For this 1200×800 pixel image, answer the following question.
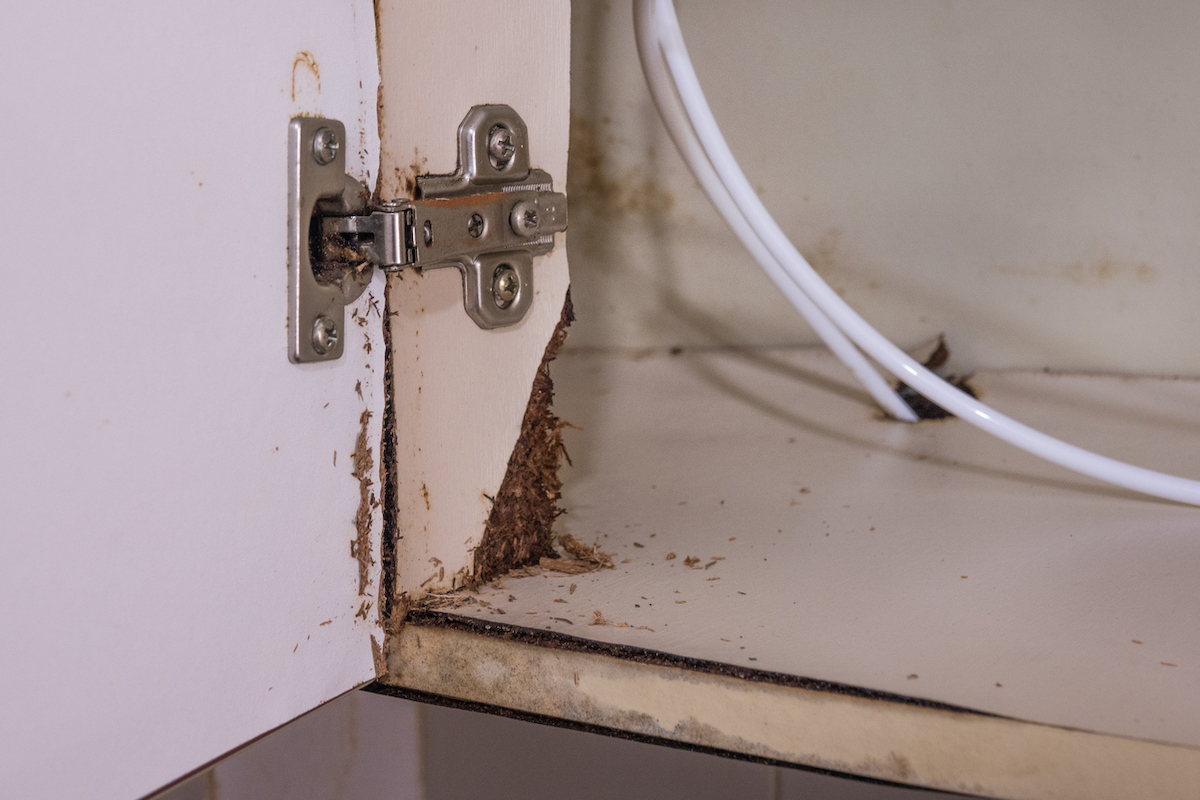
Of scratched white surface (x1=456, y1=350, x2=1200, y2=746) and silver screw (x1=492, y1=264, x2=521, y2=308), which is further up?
silver screw (x1=492, y1=264, x2=521, y2=308)

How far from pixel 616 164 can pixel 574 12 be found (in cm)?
19

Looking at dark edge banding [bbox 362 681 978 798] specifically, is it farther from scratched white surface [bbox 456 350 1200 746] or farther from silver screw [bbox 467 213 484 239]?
silver screw [bbox 467 213 484 239]

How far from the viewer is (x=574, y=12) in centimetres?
116

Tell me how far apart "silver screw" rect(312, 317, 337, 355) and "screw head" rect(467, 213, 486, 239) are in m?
0.08

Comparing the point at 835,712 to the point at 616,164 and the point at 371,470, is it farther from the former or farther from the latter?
the point at 616,164

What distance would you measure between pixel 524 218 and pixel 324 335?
5.0 inches

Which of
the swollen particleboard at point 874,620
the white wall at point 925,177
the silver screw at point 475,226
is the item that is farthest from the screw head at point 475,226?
the white wall at point 925,177

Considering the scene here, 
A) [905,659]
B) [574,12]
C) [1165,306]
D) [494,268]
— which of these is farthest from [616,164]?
[905,659]

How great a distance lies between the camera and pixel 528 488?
533mm

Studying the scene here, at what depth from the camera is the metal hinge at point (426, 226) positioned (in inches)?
14.9

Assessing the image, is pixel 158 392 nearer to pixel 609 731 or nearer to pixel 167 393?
pixel 167 393

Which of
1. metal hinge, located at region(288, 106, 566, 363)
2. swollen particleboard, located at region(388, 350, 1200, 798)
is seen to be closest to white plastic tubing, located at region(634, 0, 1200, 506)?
swollen particleboard, located at region(388, 350, 1200, 798)

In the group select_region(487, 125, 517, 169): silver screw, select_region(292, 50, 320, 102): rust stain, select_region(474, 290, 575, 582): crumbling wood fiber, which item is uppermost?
select_region(292, 50, 320, 102): rust stain

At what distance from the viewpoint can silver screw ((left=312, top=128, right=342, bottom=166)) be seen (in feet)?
1.24
